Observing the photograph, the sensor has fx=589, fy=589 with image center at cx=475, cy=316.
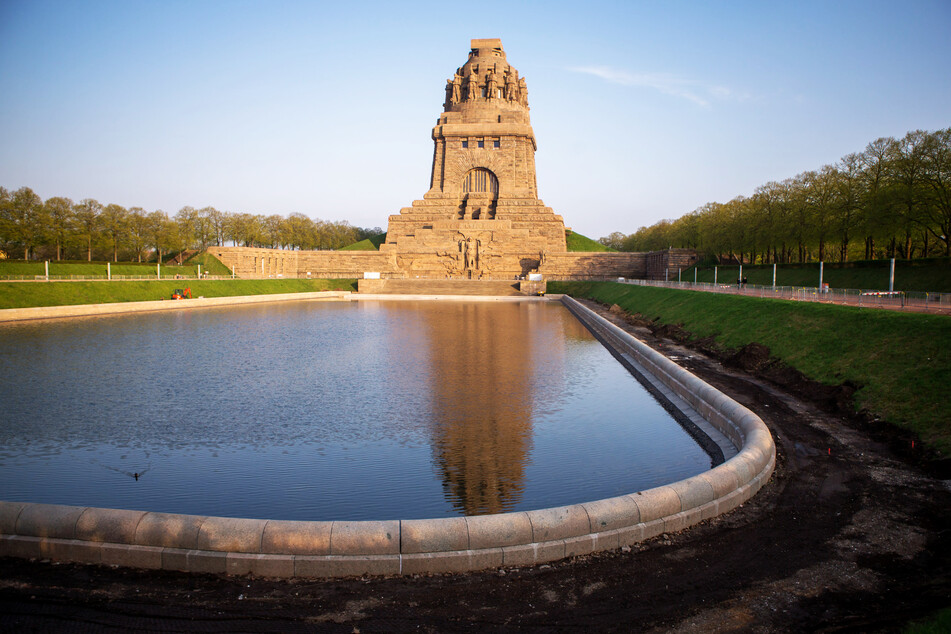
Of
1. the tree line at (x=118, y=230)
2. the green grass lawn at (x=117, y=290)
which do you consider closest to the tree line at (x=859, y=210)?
the green grass lawn at (x=117, y=290)

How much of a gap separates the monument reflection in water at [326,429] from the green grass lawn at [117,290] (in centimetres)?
1540

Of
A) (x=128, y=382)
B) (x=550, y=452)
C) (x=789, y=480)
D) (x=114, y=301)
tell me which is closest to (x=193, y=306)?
(x=114, y=301)

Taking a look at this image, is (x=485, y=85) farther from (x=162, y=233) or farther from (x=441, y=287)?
(x=162, y=233)

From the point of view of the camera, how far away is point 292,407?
13844mm

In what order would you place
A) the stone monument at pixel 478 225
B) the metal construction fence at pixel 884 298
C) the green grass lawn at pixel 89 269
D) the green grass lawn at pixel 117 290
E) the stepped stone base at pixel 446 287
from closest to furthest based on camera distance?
the metal construction fence at pixel 884 298
the green grass lawn at pixel 117 290
the green grass lawn at pixel 89 269
the stepped stone base at pixel 446 287
the stone monument at pixel 478 225

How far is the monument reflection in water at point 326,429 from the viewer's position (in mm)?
8734

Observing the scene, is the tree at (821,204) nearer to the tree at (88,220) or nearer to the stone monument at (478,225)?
the stone monument at (478,225)

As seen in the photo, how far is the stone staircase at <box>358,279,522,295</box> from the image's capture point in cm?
6244

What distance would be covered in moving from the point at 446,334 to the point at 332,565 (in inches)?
874

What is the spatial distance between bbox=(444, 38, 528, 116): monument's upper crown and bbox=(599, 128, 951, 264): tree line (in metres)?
36.1

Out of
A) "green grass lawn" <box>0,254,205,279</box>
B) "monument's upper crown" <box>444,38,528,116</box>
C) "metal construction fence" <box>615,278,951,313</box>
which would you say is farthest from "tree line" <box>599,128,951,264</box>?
"green grass lawn" <box>0,254,205,279</box>

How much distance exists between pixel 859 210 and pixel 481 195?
49317mm

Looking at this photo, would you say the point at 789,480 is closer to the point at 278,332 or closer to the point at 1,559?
the point at 1,559

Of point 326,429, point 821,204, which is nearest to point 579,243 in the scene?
point 821,204
